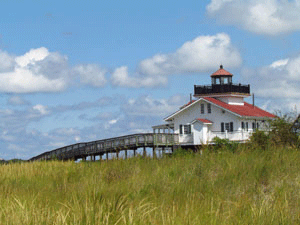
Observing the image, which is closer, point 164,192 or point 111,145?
point 164,192

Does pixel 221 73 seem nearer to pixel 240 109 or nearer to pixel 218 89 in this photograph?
pixel 218 89

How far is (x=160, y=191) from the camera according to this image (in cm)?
973

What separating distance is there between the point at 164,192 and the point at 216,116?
164 ft

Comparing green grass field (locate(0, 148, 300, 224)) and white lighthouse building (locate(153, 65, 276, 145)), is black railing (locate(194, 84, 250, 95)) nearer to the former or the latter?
white lighthouse building (locate(153, 65, 276, 145))

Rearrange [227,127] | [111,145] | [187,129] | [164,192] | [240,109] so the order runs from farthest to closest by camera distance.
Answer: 1. [240,109]
2. [187,129]
3. [227,127]
4. [111,145]
5. [164,192]

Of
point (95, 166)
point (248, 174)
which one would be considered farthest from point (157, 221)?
point (95, 166)

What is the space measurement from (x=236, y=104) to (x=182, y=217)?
58.2 metres

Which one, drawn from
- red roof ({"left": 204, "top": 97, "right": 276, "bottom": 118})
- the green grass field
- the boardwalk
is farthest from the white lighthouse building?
the green grass field

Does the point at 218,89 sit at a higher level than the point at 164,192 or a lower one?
higher

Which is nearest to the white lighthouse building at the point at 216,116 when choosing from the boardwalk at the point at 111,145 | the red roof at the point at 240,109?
A: the red roof at the point at 240,109

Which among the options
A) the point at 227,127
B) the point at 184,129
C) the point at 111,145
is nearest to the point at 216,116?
the point at 227,127

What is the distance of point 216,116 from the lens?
5919cm

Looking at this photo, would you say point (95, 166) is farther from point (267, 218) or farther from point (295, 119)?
point (295, 119)

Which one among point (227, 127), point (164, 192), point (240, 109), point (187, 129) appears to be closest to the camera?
point (164, 192)
